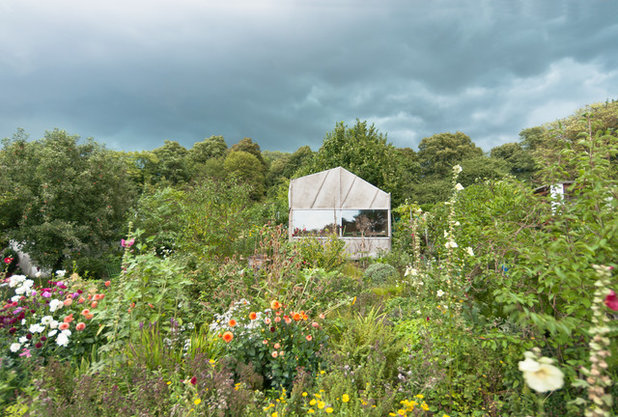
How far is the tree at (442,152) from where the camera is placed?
29.0 m

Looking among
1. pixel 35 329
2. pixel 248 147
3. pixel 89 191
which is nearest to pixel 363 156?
pixel 89 191

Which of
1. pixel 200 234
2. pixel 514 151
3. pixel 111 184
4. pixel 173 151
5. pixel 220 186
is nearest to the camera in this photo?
pixel 200 234

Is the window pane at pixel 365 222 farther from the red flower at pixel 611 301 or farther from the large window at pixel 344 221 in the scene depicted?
the red flower at pixel 611 301

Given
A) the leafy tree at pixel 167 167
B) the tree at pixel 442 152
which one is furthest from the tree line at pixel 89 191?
the leafy tree at pixel 167 167

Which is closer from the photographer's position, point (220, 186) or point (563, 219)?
point (563, 219)

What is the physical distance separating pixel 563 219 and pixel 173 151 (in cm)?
3795

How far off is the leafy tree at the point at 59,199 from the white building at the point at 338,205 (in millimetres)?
6795

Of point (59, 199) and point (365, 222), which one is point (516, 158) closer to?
point (365, 222)

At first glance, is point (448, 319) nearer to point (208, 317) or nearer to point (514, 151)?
point (208, 317)

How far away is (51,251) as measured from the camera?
10.9 metres

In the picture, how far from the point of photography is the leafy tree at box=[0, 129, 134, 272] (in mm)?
10617

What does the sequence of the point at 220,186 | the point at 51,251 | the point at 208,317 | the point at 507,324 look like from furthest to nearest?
the point at 51,251 < the point at 220,186 < the point at 208,317 < the point at 507,324

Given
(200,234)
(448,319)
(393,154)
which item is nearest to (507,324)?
(448,319)

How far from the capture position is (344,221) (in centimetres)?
1221
